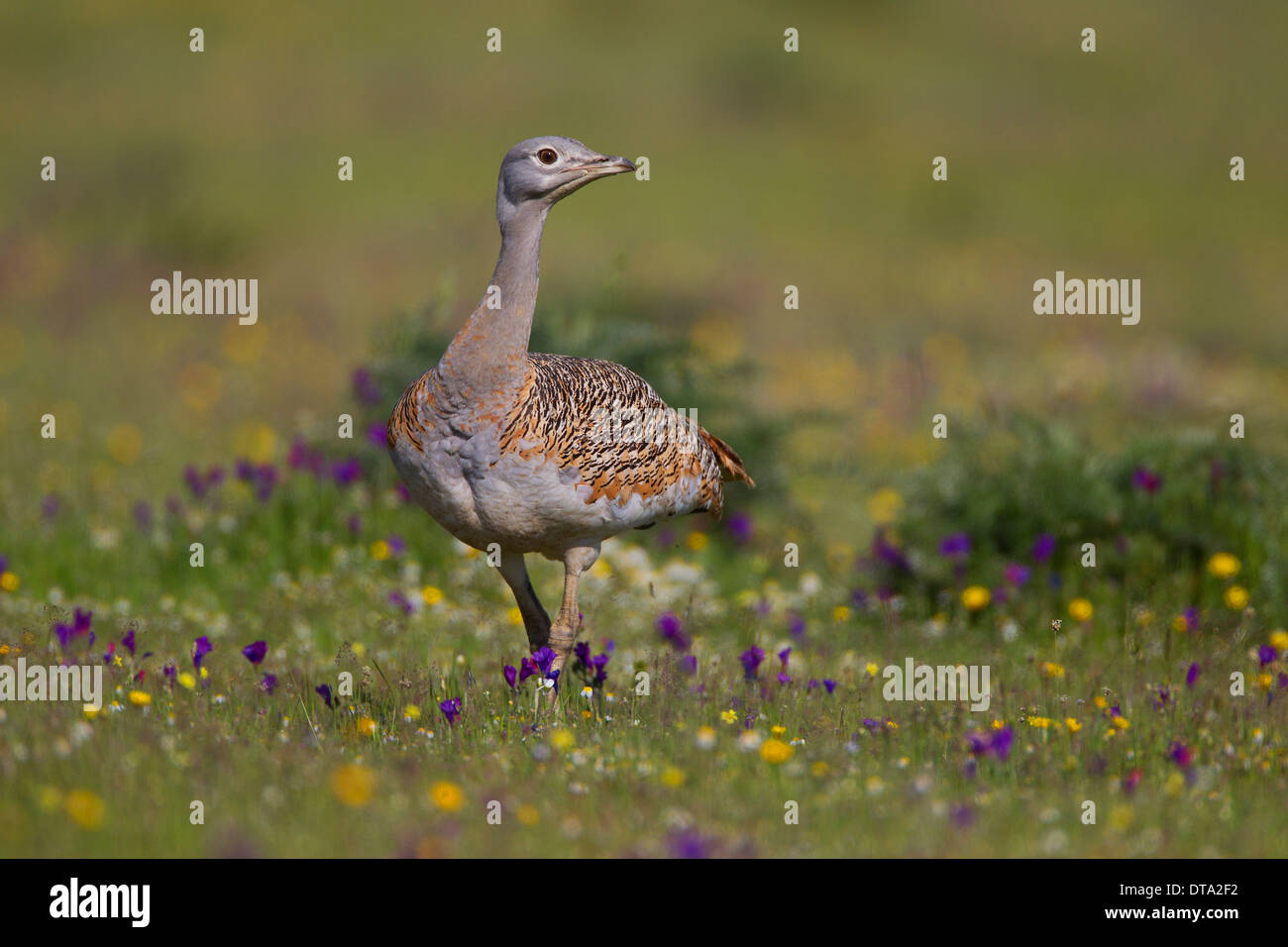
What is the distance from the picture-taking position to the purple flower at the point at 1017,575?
709 centimetres

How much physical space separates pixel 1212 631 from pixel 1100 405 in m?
4.23

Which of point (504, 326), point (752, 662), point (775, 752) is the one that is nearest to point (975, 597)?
point (752, 662)

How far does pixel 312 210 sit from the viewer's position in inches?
680

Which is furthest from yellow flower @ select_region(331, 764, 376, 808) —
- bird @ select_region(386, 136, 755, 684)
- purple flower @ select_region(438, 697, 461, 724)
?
bird @ select_region(386, 136, 755, 684)

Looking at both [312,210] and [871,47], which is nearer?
[312,210]

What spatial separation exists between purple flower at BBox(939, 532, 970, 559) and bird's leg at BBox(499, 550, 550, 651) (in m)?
2.36

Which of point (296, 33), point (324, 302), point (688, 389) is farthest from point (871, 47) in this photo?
point (688, 389)

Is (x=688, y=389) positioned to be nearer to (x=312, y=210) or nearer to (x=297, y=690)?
(x=297, y=690)

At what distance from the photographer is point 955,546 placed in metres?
7.32

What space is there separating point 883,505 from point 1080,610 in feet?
9.35

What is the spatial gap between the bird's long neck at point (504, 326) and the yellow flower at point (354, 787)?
1.72m

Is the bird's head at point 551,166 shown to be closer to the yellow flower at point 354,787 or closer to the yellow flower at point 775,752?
the yellow flower at point 775,752

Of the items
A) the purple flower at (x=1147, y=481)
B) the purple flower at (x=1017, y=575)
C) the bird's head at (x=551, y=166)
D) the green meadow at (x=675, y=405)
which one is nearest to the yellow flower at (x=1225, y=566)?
the green meadow at (x=675, y=405)

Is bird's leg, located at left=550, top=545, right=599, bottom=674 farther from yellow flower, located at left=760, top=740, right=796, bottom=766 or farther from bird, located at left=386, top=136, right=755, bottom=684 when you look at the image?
yellow flower, located at left=760, top=740, right=796, bottom=766
